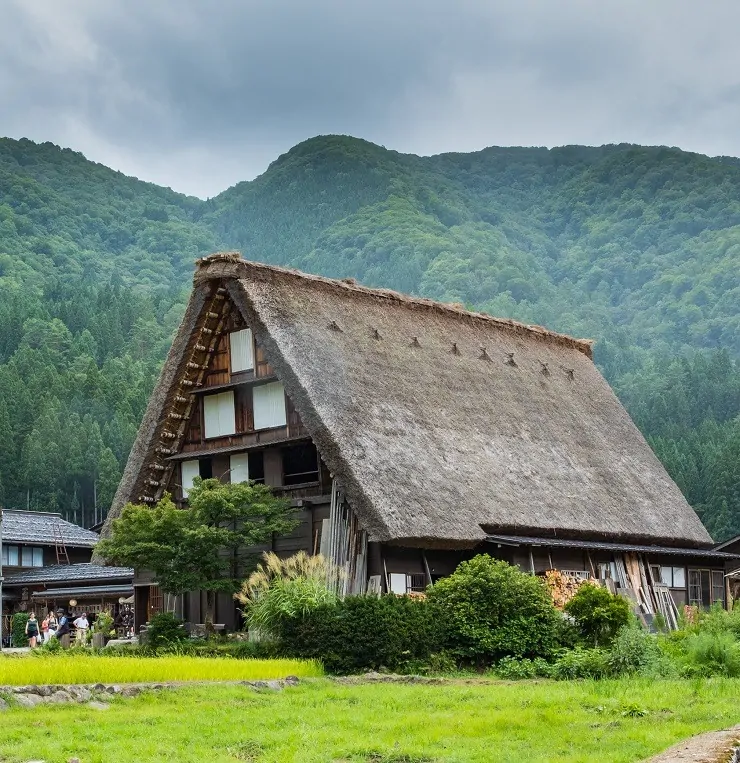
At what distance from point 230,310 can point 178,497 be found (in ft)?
17.6

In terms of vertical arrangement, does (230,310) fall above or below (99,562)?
above

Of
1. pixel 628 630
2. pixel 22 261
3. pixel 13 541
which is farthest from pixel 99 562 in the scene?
pixel 22 261

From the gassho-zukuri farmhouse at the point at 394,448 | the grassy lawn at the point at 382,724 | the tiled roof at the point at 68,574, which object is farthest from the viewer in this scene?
the tiled roof at the point at 68,574

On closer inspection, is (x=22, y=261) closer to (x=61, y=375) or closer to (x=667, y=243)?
(x=61, y=375)

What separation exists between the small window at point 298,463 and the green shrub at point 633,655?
12.1 m

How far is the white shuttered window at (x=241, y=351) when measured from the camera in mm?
33094

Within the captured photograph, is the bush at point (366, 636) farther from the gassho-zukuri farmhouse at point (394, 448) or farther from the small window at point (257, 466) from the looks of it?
the small window at point (257, 466)

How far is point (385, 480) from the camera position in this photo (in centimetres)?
2852

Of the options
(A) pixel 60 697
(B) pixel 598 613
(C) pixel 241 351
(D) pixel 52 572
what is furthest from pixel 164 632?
(D) pixel 52 572

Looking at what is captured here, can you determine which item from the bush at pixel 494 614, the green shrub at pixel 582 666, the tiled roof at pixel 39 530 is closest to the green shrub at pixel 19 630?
the tiled roof at pixel 39 530

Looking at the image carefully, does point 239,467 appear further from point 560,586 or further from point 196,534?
point 560,586

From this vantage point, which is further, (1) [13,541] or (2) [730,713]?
(1) [13,541]

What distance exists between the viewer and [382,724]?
16203mm

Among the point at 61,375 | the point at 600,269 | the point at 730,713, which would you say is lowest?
the point at 730,713
